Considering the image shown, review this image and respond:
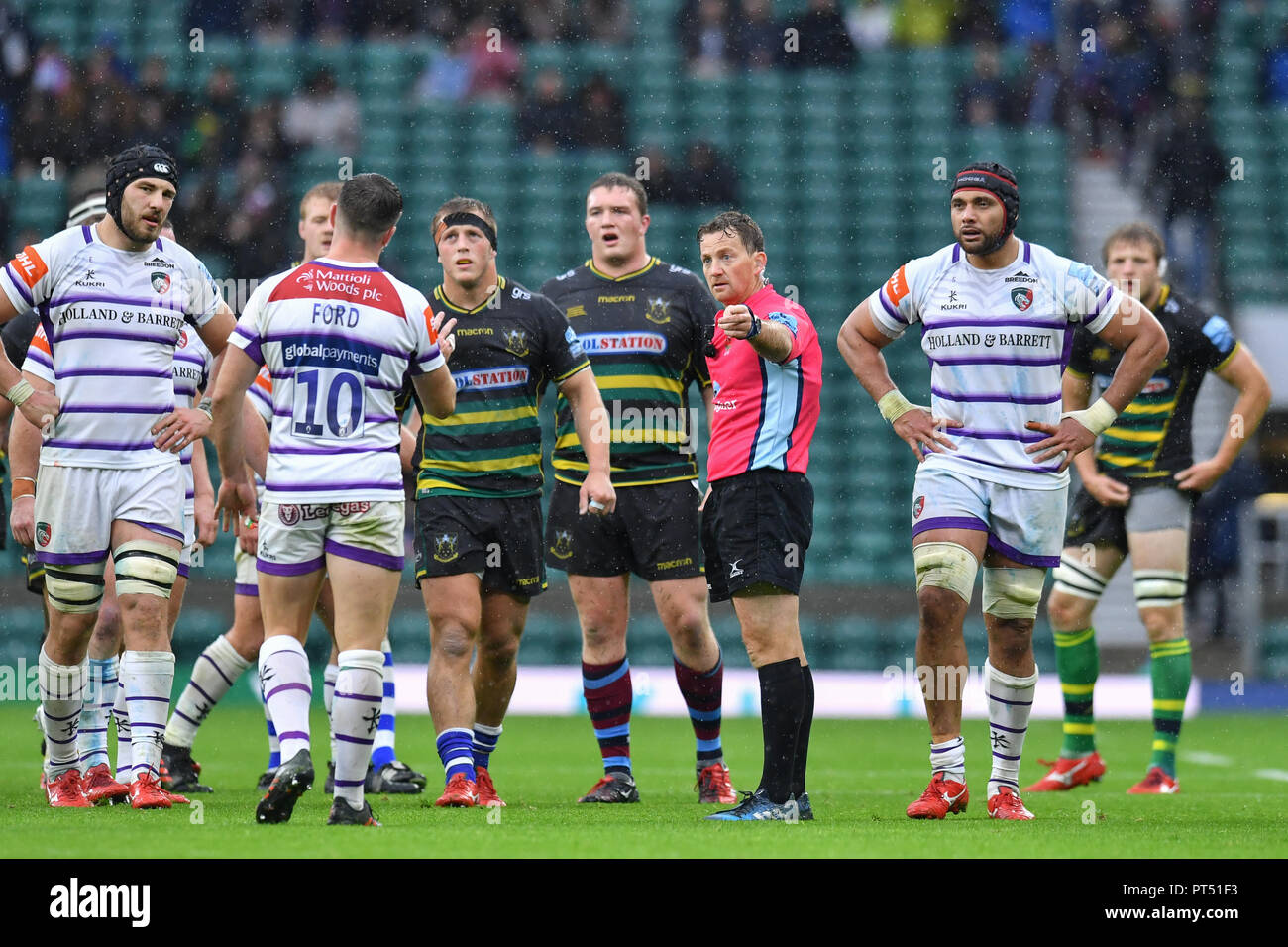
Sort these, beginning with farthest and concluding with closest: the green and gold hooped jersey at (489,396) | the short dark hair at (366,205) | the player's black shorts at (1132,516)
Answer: the player's black shorts at (1132,516) < the green and gold hooped jersey at (489,396) < the short dark hair at (366,205)

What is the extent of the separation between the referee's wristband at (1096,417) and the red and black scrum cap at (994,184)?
77cm

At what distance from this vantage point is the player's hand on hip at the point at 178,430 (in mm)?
6855

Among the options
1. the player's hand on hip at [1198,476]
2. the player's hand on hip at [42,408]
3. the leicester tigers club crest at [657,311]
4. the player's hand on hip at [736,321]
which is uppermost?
the leicester tigers club crest at [657,311]

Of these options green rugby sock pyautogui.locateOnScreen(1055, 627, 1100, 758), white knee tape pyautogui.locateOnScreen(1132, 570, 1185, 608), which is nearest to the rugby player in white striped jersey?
green rugby sock pyautogui.locateOnScreen(1055, 627, 1100, 758)

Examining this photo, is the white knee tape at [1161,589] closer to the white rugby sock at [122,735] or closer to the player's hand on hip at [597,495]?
the player's hand on hip at [597,495]

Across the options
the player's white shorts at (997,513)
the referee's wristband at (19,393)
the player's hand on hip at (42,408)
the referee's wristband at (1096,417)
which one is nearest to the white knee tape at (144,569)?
the player's hand on hip at (42,408)

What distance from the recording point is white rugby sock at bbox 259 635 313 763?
575cm

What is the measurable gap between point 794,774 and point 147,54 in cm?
1504

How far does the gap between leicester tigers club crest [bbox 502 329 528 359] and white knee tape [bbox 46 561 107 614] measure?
1.87 metres

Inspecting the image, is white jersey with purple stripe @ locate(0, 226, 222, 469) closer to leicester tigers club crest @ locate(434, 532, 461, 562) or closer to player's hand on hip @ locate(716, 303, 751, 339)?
leicester tigers club crest @ locate(434, 532, 461, 562)

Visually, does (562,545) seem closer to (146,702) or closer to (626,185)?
(626,185)

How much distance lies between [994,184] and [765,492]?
151 cm
